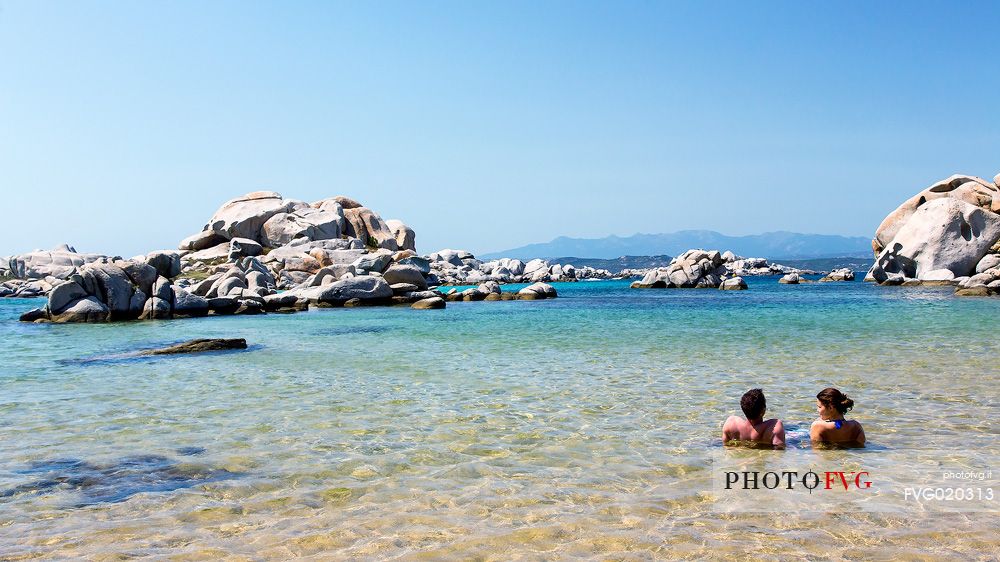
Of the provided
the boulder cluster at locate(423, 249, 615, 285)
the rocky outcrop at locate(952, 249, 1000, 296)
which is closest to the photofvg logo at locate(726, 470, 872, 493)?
the rocky outcrop at locate(952, 249, 1000, 296)

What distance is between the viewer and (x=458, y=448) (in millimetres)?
9133

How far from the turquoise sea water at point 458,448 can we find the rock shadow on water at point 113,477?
39 mm

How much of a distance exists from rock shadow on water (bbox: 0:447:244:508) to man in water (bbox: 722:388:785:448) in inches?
239

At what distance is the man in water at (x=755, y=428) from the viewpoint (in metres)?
8.68

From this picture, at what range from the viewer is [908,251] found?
64750mm

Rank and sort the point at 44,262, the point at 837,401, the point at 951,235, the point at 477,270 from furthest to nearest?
the point at 477,270 → the point at 44,262 → the point at 951,235 → the point at 837,401

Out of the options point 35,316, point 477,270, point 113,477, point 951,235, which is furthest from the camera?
point 477,270

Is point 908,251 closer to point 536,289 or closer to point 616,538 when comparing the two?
point 536,289

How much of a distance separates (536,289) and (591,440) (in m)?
49.6

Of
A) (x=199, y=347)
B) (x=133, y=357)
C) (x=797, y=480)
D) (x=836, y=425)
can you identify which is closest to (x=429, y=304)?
(x=199, y=347)

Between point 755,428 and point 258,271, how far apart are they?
5482 cm

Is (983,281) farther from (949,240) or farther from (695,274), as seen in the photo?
(695,274)

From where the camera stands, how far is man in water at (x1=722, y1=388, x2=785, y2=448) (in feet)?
28.5

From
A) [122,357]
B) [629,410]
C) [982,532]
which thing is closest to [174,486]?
[629,410]
